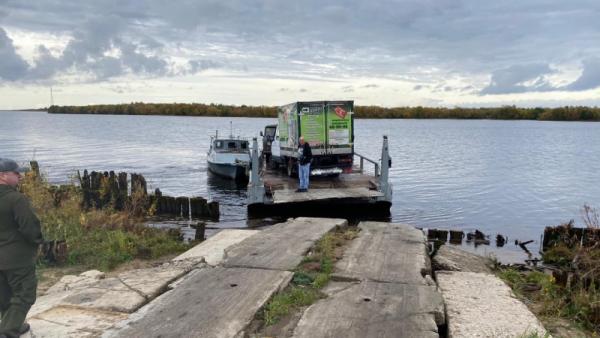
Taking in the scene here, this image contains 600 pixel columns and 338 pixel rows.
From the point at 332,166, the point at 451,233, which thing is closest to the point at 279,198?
the point at 332,166

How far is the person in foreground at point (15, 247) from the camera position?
185 inches

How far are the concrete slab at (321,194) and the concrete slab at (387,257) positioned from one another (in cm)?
695

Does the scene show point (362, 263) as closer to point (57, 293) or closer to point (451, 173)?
point (57, 293)

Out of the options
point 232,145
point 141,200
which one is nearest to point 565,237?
point 141,200

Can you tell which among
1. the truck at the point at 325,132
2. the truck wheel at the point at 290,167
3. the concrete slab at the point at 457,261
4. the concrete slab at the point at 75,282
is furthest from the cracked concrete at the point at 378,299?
the truck wheel at the point at 290,167

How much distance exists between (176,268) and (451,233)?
10335 mm

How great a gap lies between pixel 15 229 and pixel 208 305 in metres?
2.13

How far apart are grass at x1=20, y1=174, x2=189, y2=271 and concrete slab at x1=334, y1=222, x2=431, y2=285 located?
4452mm

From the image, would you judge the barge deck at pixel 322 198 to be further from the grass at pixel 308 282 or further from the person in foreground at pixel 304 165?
the grass at pixel 308 282

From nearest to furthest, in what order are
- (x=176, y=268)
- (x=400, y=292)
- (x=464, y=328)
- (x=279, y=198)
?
1. (x=464, y=328)
2. (x=400, y=292)
3. (x=176, y=268)
4. (x=279, y=198)

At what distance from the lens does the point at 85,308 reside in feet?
18.4

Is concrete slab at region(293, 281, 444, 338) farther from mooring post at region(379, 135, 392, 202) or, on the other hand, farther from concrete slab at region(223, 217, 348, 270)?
mooring post at region(379, 135, 392, 202)

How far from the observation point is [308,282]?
6.44 meters

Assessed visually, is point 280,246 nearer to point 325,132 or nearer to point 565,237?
point 565,237
